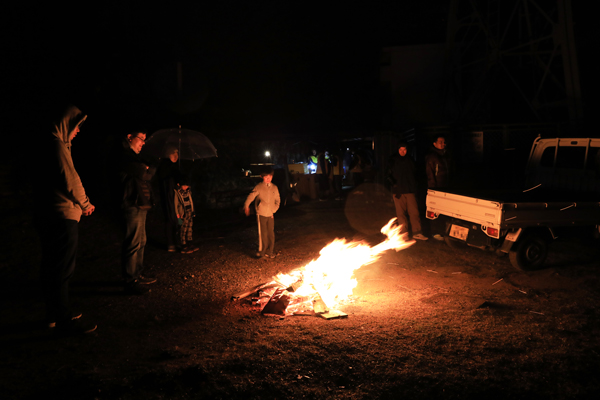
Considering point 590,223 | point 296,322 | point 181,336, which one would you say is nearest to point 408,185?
point 590,223

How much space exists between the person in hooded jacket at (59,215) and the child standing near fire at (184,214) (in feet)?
10.6

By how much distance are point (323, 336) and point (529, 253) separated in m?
4.09

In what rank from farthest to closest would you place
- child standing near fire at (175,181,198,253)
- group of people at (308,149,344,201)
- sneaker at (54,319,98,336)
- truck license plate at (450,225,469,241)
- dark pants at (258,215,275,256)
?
1. group of people at (308,149,344,201)
2. child standing near fire at (175,181,198,253)
3. dark pants at (258,215,275,256)
4. truck license plate at (450,225,469,241)
5. sneaker at (54,319,98,336)

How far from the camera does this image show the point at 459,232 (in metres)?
6.57

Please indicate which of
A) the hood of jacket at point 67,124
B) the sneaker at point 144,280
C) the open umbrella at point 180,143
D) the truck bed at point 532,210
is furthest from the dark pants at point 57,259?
the truck bed at point 532,210

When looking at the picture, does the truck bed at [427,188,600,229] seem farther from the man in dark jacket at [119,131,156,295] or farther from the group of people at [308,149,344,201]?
the group of people at [308,149,344,201]

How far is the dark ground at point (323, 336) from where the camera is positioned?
3.00 meters

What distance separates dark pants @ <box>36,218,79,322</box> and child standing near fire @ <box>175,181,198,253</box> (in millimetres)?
3250

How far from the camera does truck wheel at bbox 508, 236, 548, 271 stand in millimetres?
5941

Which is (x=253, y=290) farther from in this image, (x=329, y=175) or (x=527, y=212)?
(x=329, y=175)

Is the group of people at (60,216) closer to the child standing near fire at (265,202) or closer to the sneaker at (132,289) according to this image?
the sneaker at (132,289)

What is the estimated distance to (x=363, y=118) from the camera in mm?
22281

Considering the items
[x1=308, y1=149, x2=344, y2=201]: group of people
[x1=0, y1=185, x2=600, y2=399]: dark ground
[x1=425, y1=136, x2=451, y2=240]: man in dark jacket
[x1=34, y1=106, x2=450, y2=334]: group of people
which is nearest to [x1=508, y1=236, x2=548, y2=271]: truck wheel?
[x1=0, y1=185, x2=600, y2=399]: dark ground

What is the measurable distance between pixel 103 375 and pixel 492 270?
222 inches
